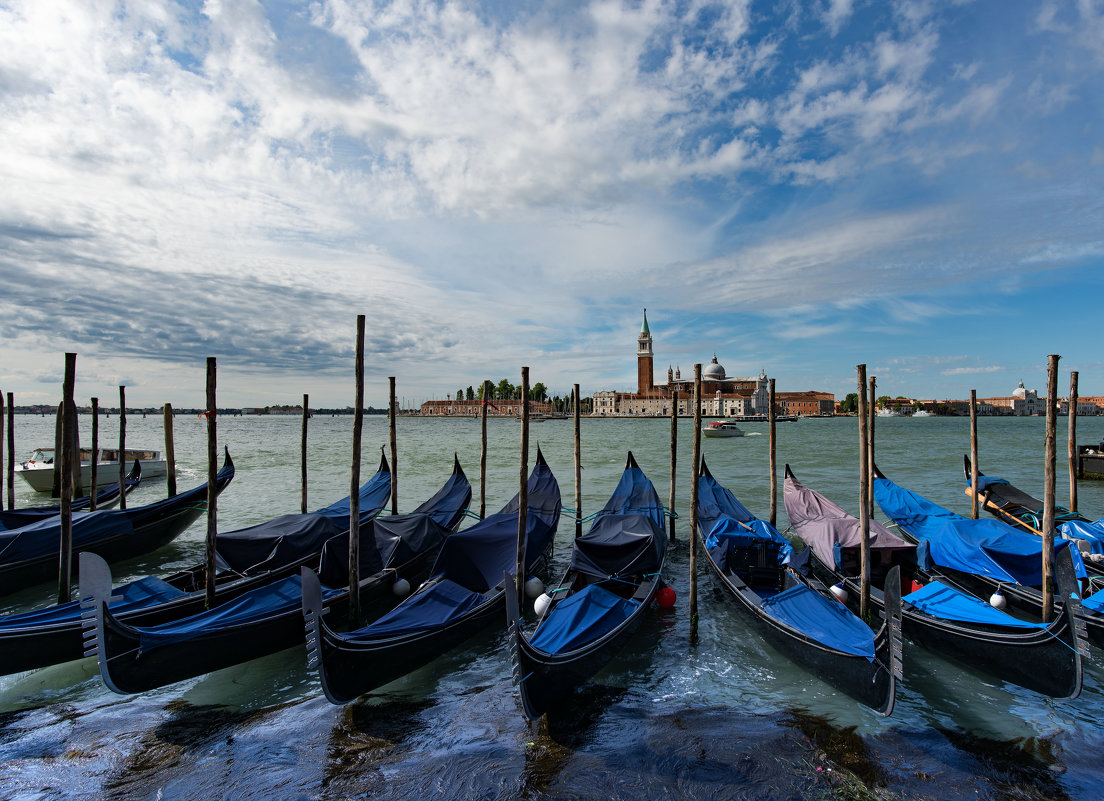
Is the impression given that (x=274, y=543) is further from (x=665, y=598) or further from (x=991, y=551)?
(x=991, y=551)

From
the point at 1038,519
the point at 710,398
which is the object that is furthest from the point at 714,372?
the point at 1038,519

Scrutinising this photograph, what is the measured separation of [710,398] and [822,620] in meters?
107

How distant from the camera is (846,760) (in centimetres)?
402

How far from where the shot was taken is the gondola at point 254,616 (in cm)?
424

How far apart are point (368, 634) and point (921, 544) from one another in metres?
6.85

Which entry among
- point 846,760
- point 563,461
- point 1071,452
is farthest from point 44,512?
point 563,461

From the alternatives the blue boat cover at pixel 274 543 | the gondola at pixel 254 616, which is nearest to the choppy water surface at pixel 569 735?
the gondola at pixel 254 616

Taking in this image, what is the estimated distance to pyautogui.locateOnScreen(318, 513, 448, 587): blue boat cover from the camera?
6.99m

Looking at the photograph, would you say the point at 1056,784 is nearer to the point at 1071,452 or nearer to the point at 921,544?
the point at 921,544

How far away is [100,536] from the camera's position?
8695 mm

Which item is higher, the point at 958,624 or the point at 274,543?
the point at 274,543

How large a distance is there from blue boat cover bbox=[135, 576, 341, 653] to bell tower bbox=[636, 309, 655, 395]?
4239 inches

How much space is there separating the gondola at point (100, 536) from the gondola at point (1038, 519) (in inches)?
429

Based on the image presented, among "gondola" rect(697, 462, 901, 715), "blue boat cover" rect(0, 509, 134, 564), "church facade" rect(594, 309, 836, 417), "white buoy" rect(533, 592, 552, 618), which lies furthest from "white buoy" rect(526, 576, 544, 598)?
"church facade" rect(594, 309, 836, 417)
